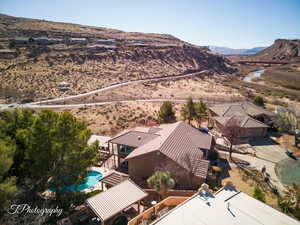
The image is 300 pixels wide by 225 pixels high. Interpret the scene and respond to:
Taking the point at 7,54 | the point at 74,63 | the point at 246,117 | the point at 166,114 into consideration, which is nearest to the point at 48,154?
the point at 166,114

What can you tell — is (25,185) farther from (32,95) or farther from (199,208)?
(32,95)

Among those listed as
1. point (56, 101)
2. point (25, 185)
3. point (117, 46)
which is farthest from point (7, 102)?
point (117, 46)

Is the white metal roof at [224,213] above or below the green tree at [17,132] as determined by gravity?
below

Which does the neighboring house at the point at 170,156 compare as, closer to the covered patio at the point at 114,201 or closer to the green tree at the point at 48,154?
the covered patio at the point at 114,201

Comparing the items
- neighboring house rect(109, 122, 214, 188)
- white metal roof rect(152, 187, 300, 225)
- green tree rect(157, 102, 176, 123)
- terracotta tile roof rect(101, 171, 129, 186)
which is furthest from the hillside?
white metal roof rect(152, 187, 300, 225)

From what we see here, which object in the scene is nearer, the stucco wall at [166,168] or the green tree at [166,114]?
the stucco wall at [166,168]

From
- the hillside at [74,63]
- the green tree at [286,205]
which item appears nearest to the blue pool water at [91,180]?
the green tree at [286,205]

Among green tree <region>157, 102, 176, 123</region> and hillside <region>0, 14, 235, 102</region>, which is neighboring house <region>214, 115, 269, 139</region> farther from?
hillside <region>0, 14, 235, 102</region>
